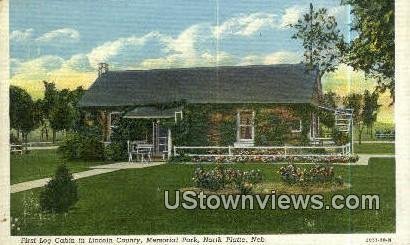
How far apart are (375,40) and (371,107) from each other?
769 mm

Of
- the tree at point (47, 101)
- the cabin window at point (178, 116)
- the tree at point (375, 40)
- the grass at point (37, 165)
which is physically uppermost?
the tree at point (375, 40)

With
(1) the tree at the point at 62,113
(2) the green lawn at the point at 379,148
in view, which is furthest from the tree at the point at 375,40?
(1) the tree at the point at 62,113

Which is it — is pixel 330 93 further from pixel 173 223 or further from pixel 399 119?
pixel 173 223

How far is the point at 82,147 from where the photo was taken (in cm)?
778

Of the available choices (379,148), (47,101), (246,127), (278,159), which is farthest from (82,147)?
(379,148)

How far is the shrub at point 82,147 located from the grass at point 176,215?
401 mm

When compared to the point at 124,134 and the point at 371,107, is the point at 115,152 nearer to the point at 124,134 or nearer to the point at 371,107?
the point at 124,134

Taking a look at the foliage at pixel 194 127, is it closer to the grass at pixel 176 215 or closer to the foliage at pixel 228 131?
the foliage at pixel 228 131

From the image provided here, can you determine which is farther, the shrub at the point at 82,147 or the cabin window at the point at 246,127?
the cabin window at the point at 246,127

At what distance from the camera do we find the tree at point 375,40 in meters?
7.46

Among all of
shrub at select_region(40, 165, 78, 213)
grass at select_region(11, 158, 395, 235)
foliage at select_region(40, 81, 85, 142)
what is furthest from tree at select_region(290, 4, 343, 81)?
shrub at select_region(40, 165, 78, 213)

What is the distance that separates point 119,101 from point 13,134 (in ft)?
5.03

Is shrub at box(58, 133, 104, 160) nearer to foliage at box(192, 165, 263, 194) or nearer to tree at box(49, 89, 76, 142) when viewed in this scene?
tree at box(49, 89, 76, 142)

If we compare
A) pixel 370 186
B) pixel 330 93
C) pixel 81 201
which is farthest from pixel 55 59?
pixel 370 186
